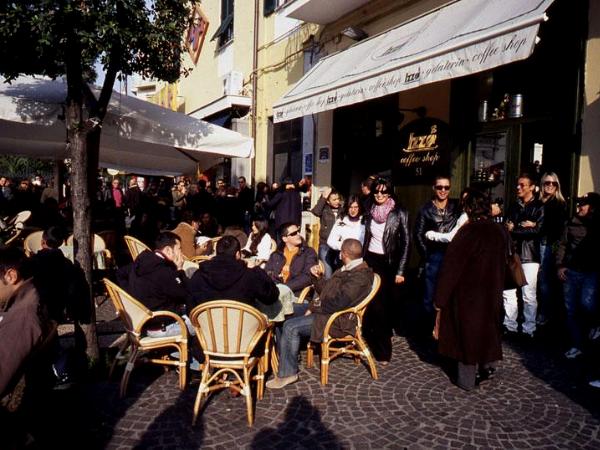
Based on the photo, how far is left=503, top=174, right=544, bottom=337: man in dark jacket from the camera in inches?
212

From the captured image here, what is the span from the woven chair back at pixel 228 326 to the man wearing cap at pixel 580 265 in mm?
3290

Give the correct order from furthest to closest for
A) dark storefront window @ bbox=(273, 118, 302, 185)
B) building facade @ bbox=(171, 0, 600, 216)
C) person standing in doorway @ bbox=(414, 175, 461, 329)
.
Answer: dark storefront window @ bbox=(273, 118, 302, 185), building facade @ bbox=(171, 0, 600, 216), person standing in doorway @ bbox=(414, 175, 461, 329)

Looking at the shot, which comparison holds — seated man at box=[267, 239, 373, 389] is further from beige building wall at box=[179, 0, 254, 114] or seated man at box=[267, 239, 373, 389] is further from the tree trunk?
beige building wall at box=[179, 0, 254, 114]

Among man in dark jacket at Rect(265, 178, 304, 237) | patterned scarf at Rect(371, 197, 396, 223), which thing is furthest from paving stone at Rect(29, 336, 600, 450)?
man in dark jacket at Rect(265, 178, 304, 237)

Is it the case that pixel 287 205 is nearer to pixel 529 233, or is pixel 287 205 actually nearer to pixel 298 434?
pixel 529 233

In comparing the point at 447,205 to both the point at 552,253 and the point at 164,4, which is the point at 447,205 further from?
the point at 164,4

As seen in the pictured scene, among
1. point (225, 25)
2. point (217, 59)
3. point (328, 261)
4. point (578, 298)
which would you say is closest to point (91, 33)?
point (328, 261)

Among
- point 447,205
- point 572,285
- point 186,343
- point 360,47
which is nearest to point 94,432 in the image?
point 186,343

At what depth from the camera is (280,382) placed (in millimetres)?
4223

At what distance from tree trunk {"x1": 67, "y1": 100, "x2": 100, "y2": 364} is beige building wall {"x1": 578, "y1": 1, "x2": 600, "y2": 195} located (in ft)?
17.4

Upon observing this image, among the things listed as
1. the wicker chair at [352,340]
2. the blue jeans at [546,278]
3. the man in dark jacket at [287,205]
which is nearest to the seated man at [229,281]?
the wicker chair at [352,340]

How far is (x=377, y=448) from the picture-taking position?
327 centimetres

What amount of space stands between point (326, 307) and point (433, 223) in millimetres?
1975

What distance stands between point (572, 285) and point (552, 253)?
23.6 inches
